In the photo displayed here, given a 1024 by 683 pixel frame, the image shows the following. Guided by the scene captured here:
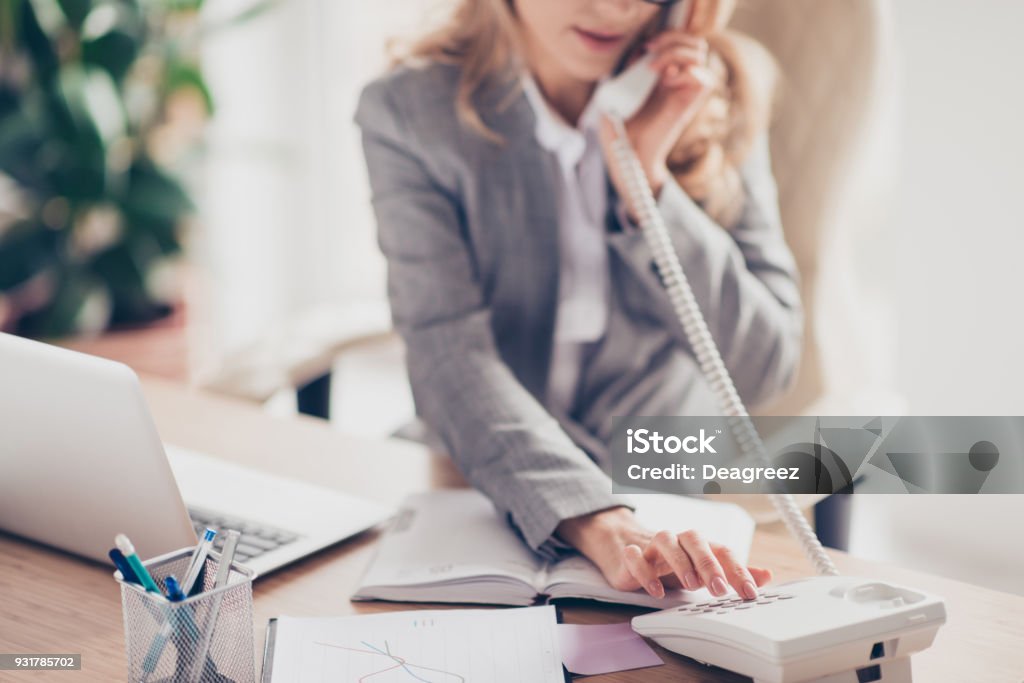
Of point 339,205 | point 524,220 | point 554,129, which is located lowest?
point 339,205

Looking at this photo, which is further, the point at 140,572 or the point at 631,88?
the point at 631,88

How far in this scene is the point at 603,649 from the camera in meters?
0.77

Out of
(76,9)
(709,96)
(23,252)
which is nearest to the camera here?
(709,96)

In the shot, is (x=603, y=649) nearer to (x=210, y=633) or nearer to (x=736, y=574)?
(x=736, y=574)

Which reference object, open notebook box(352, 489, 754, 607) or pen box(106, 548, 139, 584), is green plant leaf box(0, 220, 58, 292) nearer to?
open notebook box(352, 489, 754, 607)

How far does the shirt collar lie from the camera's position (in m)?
1.27

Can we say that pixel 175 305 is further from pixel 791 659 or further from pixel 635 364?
pixel 791 659

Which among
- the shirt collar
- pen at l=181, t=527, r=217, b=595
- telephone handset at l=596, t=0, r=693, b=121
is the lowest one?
pen at l=181, t=527, r=217, b=595

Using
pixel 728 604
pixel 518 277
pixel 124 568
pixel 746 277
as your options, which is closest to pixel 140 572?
pixel 124 568

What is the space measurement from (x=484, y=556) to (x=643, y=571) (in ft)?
0.49

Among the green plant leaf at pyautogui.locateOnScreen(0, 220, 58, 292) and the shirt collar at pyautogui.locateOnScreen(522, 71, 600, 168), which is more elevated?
the shirt collar at pyautogui.locateOnScreen(522, 71, 600, 168)

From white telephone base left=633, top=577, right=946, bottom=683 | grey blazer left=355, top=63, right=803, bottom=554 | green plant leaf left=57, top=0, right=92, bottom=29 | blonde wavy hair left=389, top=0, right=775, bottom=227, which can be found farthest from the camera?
green plant leaf left=57, top=0, right=92, bottom=29

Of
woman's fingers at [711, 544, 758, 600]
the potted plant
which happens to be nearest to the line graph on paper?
woman's fingers at [711, 544, 758, 600]

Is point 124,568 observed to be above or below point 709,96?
below
